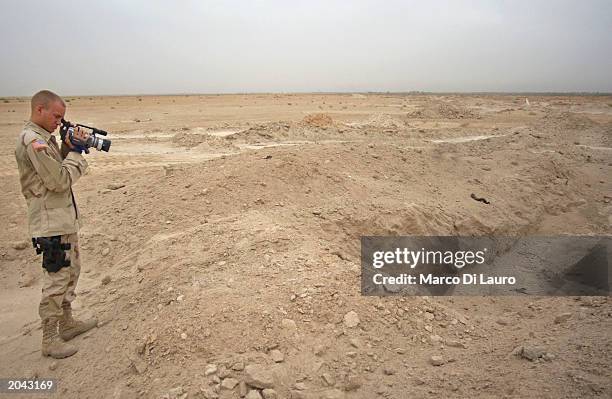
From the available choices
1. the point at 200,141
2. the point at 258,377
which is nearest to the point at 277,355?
the point at 258,377

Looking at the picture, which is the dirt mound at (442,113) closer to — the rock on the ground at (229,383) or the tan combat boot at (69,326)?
the tan combat boot at (69,326)

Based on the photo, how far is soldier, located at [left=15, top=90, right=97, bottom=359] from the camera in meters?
2.90

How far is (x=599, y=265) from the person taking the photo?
5.59 metres

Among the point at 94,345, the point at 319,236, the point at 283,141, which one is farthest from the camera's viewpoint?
the point at 283,141

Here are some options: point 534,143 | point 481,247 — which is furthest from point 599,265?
point 534,143

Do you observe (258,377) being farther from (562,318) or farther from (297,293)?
(562,318)

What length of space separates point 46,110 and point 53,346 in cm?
195

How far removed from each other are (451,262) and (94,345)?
4.71m

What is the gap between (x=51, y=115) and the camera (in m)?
3.00

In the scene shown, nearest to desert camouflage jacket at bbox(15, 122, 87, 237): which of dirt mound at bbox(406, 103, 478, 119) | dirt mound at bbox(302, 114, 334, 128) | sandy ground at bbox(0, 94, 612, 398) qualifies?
sandy ground at bbox(0, 94, 612, 398)

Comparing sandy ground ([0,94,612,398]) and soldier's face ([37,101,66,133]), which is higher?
soldier's face ([37,101,66,133])

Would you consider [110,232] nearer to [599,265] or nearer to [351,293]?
[351,293]

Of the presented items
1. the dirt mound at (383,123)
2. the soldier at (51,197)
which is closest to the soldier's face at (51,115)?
the soldier at (51,197)

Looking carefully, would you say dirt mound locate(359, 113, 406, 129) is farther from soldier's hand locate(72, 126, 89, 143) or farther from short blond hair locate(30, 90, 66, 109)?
short blond hair locate(30, 90, 66, 109)
